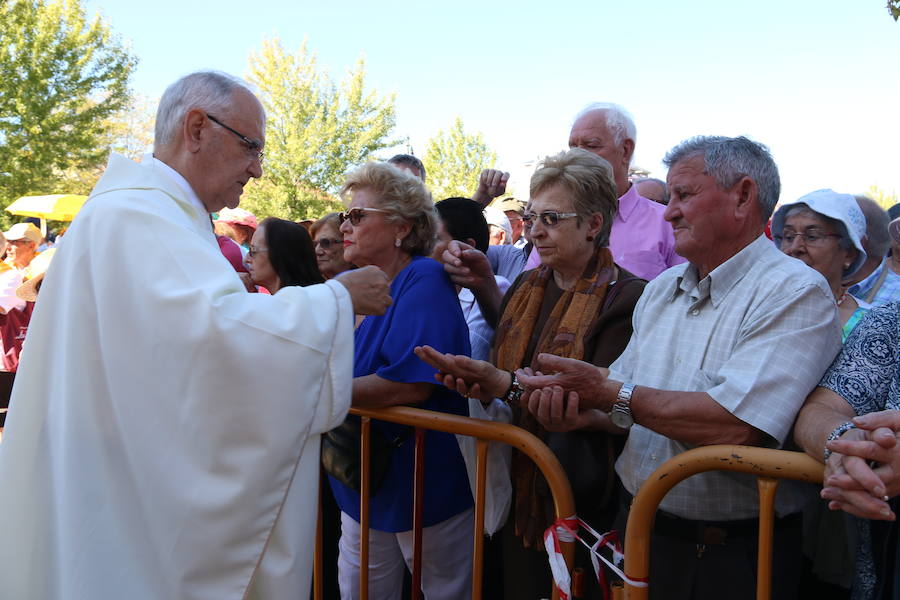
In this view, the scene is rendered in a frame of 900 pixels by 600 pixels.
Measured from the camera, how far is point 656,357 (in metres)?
2.23

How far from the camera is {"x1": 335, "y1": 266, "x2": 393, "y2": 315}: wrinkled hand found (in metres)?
2.21

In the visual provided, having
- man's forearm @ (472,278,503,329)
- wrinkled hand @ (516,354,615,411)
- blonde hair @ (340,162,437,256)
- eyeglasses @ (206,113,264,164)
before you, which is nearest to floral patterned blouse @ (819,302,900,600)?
wrinkled hand @ (516,354,615,411)

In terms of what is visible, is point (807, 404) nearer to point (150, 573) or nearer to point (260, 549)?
point (260, 549)

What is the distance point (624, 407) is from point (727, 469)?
14.4 inches

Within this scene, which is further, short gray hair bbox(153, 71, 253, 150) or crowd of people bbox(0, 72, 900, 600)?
short gray hair bbox(153, 71, 253, 150)

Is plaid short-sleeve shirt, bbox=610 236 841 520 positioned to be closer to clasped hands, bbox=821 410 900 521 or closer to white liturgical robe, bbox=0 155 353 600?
clasped hands, bbox=821 410 900 521

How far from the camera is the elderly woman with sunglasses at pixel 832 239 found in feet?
10.3

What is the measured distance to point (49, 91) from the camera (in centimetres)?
2034

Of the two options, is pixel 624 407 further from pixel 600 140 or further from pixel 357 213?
pixel 600 140

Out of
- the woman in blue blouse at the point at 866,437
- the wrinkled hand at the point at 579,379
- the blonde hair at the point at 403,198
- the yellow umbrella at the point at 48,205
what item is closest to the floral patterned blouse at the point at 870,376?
the woman in blue blouse at the point at 866,437

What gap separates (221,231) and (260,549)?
5787mm

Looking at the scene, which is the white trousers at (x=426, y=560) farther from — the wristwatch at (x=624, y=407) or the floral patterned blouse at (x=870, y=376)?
the floral patterned blouse at (x=870, y=376)

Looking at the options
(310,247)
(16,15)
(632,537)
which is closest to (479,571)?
(632,537)

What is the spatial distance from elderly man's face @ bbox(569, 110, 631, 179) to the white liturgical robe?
240 cm
